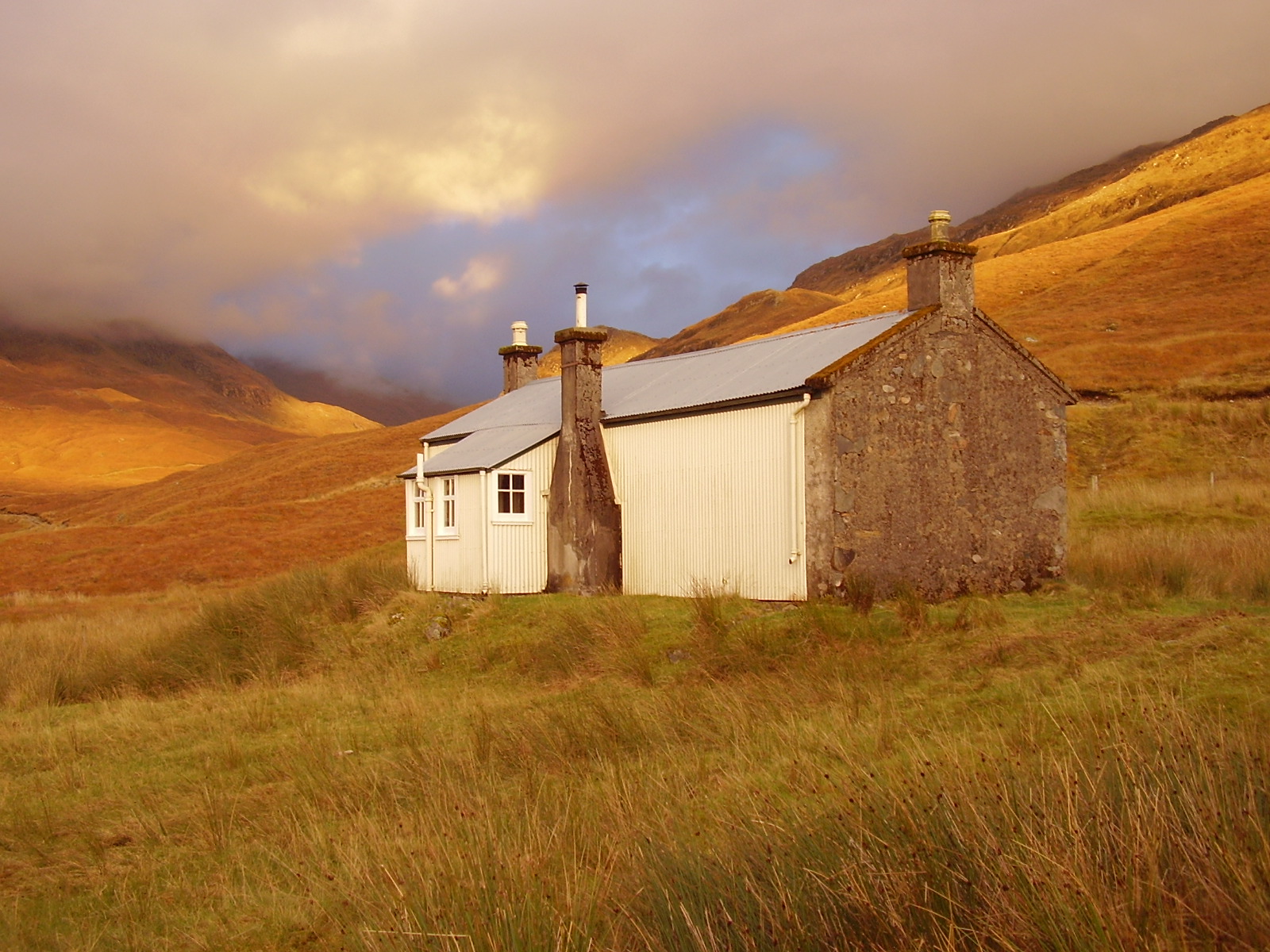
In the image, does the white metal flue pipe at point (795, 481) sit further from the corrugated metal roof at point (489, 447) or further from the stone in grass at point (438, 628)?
the stone in grass at point (438, 628)

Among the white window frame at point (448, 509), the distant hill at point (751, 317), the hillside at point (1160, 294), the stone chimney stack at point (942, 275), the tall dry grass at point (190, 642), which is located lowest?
the tall dry grass at point (190, 642)

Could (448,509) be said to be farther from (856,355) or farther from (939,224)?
(939,224)

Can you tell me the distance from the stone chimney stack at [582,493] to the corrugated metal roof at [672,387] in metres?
0.54

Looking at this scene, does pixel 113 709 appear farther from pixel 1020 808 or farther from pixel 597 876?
pixel 1020 808

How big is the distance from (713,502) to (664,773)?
11.3m

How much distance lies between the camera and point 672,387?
21094 millimetres

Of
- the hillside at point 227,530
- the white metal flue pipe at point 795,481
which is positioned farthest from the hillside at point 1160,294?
the hillside at point 227,530

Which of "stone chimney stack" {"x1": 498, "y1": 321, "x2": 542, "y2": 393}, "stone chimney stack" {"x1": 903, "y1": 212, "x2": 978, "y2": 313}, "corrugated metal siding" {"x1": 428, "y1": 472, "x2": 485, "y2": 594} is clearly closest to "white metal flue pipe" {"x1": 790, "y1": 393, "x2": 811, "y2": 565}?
"stone chimney stack" {"x1": 903, "y1": 212, "x2": 978, "y2": 313}

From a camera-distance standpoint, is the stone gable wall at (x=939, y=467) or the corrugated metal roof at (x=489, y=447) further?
the corrugated metal roof at (x=489, y=447)

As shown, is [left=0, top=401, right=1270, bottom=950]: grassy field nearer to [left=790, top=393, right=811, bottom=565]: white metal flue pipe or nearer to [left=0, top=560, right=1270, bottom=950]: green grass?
[left=0, top=560, right=1270, bottom=950]: green grass

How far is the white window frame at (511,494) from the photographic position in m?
20.6

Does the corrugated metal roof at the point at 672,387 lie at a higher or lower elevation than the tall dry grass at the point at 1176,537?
higher

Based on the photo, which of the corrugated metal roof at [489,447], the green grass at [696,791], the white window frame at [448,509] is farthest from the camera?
the white window frame at [448,509]

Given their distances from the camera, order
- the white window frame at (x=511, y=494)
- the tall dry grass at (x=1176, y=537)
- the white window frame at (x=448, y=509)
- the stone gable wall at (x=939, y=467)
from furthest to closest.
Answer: the white window frame at (x=448, y=509), the white window frame at (x=511, y=494), the stone gable wall at (x=939, y=467), the tall dry grass at (x=1176, y=537)
